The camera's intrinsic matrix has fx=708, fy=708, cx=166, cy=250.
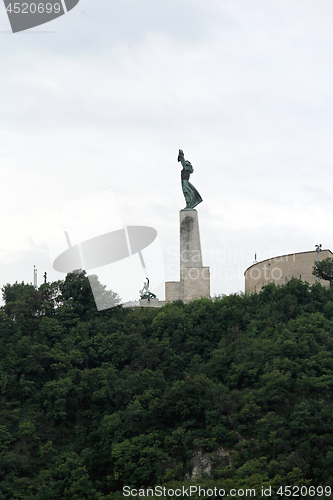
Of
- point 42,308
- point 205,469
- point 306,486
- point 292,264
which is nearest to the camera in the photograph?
point 306,486

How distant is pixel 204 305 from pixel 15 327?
8.62 meters

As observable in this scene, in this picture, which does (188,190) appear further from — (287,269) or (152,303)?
(287,269)

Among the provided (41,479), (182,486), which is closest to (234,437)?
(182,486)

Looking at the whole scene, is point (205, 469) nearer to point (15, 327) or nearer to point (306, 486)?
point (306, 486)

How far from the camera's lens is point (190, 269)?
35281 mm

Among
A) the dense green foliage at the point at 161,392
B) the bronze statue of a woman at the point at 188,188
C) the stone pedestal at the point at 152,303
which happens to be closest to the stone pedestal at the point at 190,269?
the stone pedestal at the point at 152,303

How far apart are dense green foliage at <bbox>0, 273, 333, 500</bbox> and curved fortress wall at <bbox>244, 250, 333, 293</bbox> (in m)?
3.60

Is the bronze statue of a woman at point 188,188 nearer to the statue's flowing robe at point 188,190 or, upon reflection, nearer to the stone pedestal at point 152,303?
the statue's flowing robe at point 188,190

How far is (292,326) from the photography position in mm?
29406

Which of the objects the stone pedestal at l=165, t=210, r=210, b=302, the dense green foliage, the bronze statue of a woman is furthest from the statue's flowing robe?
the dense green foliage

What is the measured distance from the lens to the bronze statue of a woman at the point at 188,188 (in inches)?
1443

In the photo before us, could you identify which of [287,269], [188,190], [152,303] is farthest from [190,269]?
[287,269]

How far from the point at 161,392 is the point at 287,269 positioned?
1301 cm

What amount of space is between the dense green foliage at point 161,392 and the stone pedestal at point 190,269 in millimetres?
1638
